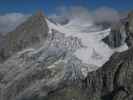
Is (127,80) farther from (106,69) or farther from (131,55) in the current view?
(106,69)

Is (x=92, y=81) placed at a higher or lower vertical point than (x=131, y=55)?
lower

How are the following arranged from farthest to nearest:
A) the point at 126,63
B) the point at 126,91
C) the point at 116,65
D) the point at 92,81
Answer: the point at 92,81 → the point at 116,65 → the point at 126,63 → the point at 126,91

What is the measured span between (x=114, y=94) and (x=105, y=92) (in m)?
12.9

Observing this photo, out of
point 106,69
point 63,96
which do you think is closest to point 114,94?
point 63,96

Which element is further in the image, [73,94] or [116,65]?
[116,65]

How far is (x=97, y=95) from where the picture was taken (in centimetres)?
11125

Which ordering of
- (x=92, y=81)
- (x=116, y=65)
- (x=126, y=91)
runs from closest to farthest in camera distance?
(x=126, y=91)
(x=116, y=65)
(x=92, y=81)

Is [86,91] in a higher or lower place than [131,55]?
lower

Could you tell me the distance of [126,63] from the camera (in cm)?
10981

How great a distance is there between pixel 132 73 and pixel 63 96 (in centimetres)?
1508

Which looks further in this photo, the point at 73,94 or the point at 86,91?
the point at 86,91

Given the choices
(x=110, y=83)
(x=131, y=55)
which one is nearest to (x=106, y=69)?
(x=110, y=83)

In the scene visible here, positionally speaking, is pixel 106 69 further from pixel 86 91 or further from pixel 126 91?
pixel 126 91

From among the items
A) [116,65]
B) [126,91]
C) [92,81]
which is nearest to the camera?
[126,91]
